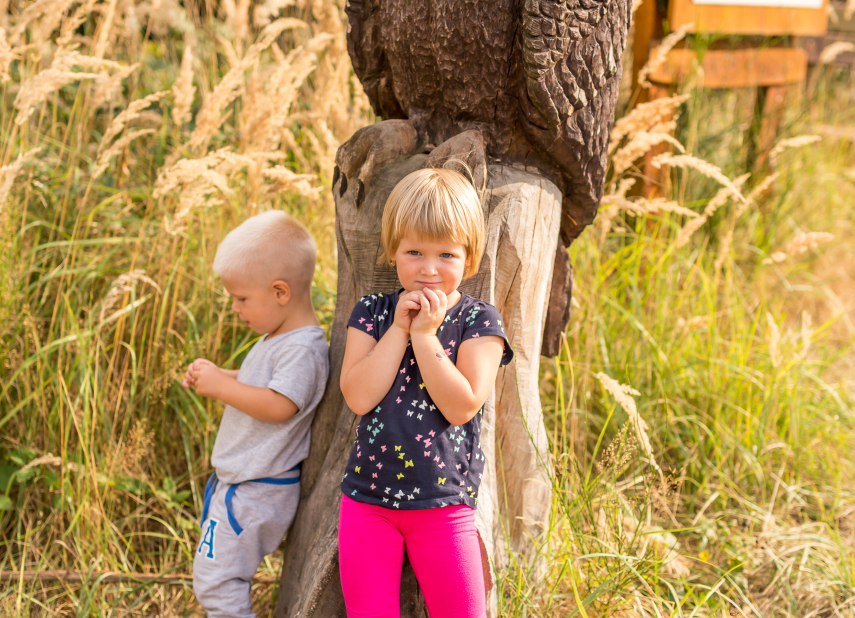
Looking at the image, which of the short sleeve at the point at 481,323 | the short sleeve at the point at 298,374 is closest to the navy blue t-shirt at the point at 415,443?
the short sleeve at the point at 481,323

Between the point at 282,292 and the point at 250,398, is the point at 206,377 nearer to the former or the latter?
the point at 250,398

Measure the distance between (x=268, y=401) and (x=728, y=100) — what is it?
426cm

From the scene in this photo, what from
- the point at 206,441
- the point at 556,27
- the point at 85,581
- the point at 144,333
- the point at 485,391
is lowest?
the point at 85,581

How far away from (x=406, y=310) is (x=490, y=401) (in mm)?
412

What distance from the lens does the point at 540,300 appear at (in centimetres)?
180

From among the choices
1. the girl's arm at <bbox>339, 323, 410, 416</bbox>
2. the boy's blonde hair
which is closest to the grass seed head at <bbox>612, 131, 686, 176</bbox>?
the boy's blonde hair

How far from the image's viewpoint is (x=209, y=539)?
1.80 m

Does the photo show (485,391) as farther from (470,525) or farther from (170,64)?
(170,64)

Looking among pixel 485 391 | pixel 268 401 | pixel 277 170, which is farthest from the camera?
pixel 277 170

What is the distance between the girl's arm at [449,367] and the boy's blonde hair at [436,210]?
138 mm

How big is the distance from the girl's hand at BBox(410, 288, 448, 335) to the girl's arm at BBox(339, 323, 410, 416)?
0.16ft

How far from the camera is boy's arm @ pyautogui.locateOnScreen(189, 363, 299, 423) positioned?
5.67ft

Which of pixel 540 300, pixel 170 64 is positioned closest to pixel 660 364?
pixel 540 300

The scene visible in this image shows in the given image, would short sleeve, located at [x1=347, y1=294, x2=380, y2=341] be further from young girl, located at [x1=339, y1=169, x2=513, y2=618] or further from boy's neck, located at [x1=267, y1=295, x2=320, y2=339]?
boy's neck, located at [x1=267, y1=295, x2=320, y2=339]
